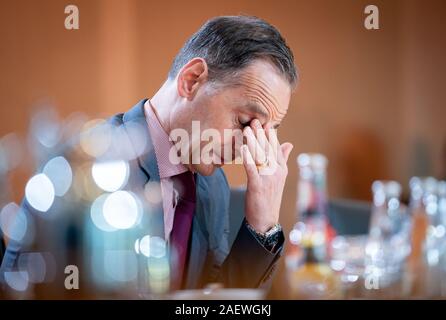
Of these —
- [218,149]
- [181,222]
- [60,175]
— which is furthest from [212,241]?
[60,175]

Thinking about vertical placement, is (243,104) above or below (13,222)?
above

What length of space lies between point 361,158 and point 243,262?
420mm

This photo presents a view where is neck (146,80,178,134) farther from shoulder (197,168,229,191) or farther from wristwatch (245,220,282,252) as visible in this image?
wristwatch (245,220,282,252)

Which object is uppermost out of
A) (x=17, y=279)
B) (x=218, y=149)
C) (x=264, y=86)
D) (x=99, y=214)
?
(x=264, y=86)

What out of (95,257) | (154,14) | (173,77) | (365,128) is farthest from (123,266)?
(365,128)

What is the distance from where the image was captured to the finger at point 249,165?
4.11 ft

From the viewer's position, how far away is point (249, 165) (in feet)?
4.13

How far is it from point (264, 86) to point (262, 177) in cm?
16

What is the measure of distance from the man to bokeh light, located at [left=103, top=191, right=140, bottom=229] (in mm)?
27

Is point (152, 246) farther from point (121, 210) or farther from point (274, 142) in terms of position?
point (274, 142)

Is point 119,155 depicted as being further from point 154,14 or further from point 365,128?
point 365,128

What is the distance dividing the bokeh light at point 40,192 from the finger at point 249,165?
0.34 meters

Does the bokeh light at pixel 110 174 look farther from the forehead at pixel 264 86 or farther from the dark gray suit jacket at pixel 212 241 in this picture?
the forehead at pixel 264 86
